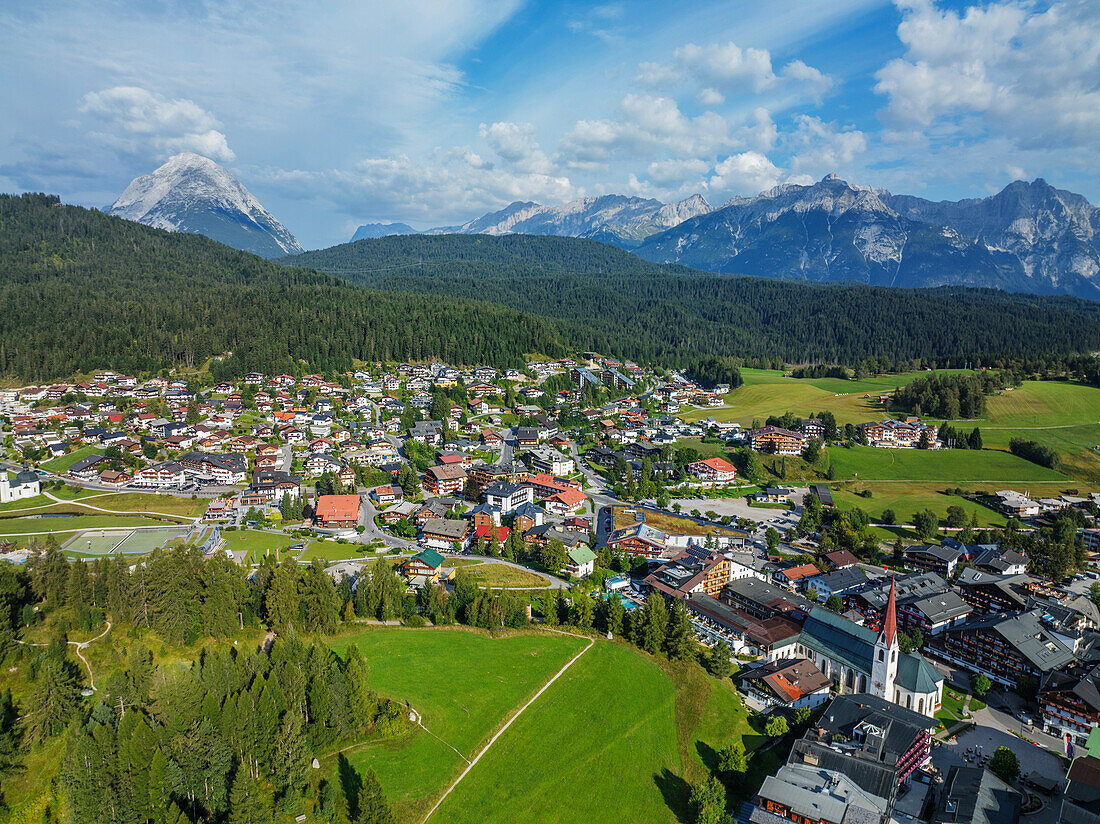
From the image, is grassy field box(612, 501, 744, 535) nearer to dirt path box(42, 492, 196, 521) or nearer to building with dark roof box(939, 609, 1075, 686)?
building with dark roof box(939, 609, 1075, 686)

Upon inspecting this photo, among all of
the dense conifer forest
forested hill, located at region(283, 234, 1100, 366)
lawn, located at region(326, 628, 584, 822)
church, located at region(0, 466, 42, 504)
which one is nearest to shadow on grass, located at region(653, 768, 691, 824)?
lawn, located at region(326, 628, 584, 822)

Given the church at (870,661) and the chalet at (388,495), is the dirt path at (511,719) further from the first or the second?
the chalet at (388,495)

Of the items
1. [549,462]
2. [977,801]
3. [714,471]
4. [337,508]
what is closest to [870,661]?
[977,801]

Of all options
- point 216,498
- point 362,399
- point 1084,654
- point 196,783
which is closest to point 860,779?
point 1084,654

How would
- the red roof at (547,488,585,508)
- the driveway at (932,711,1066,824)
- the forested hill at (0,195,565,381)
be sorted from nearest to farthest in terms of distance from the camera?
1. the driveway at (932,711,1066,824)
2. the red roof at (547,488,585,508)
3. the forested hill at (0,195,565,381)

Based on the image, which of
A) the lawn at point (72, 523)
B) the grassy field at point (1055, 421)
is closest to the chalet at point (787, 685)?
the lawn at point (72, 523)

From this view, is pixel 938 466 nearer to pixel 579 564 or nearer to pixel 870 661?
pixel 870 661

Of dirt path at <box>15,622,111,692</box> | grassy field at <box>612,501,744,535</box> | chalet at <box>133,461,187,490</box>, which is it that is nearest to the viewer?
dirt path at <box>15,622,111,692</box>
